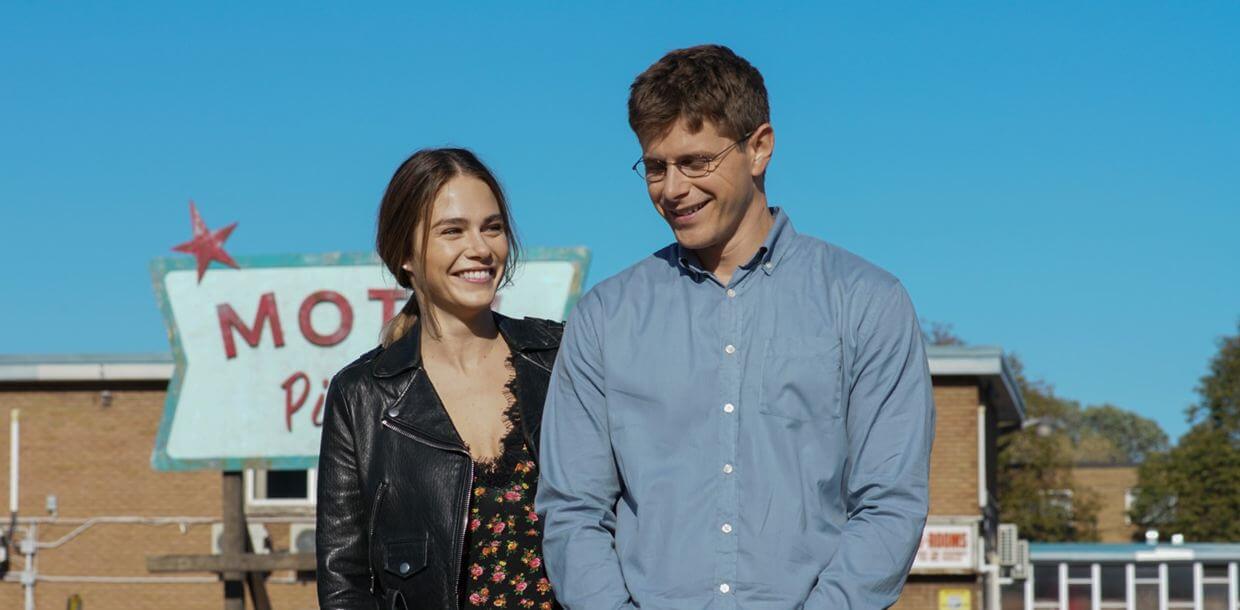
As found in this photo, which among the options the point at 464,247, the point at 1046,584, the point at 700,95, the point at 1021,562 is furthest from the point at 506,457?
the point at 1046,584

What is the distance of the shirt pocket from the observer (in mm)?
3438

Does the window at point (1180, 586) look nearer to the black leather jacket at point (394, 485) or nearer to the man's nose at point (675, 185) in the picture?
the black leather jacket at point (394, 485)

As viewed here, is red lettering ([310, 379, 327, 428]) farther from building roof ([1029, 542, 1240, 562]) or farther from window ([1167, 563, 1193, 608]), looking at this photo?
window ([1167, 563, 1193, 608])

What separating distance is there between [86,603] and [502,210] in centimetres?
2833

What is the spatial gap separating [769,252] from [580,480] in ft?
2.01

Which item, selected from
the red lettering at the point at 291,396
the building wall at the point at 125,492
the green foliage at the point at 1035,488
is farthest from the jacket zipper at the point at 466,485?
the green foliage at the point at 1035,488

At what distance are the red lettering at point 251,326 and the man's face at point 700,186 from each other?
14385mm

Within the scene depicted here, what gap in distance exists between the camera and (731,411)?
345cm

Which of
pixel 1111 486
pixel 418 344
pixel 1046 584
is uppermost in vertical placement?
pixel 418 344

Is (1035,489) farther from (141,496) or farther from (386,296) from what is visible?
(386,296)

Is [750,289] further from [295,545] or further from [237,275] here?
[295,545]

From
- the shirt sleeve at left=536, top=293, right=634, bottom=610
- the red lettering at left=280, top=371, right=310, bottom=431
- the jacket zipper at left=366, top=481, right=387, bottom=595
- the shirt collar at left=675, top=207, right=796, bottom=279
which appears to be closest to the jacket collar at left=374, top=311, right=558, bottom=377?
the jacket zipper at left=366, top=481, right=387, bottom=595

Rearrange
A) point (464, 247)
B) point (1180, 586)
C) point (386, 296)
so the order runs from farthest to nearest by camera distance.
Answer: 1. point (1180, 586)
2. point (386, 296)
3. point (464, 247)

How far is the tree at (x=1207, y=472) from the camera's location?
5616 centimetres
